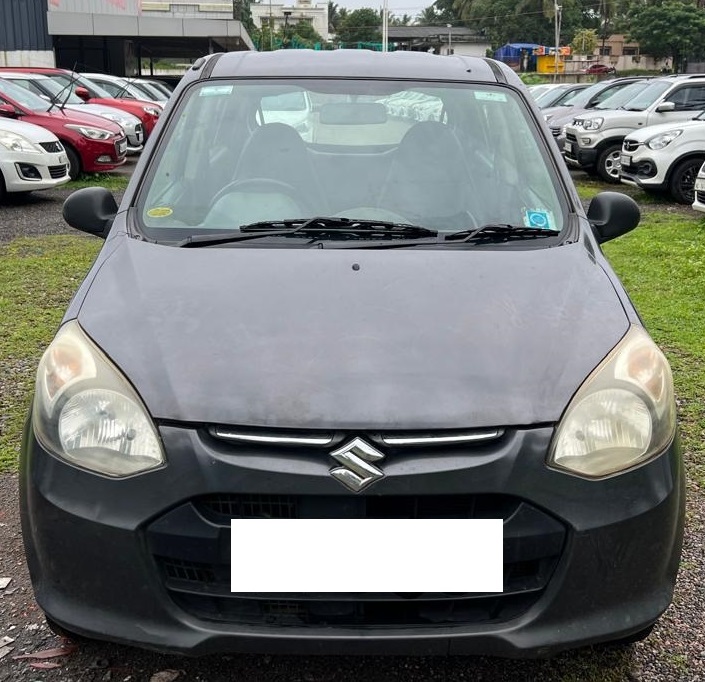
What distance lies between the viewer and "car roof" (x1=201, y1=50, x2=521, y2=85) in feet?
11.5

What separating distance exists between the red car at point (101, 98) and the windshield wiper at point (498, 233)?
47.3 ft

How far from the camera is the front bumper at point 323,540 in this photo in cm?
200

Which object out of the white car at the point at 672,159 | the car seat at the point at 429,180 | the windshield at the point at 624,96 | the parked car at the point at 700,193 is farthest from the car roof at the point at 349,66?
the windshield at the point at 624,96

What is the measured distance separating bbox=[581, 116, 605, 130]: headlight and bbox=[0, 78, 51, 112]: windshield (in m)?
8.51

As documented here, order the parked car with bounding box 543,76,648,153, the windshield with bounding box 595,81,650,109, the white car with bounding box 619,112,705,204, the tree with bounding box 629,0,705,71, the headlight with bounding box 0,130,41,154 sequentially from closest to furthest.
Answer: the headlight with bounding box 0,130,41,154
the white car with bounding box 619,112,705,204
the windshield with bounding box 595,81,650,109
the parked car with bounding box 543,76,648,153
the tree with bounding box 629,0,705,71

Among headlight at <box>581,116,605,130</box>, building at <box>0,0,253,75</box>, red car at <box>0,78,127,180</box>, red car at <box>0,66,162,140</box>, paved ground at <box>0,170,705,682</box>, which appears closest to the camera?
paved ground at <box>0,170,705,682</box>

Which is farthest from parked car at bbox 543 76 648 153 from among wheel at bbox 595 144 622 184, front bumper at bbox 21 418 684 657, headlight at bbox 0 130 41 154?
front bumper at bbox 21 418 684 657

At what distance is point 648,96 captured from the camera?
48.0 ft

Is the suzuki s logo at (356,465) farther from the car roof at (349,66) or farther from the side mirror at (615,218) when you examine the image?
the car roof at (349,66)

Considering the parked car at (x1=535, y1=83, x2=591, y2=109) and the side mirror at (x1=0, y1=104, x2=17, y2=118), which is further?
the parked car at (x1=535, y1=83, x2=591, y2=109)

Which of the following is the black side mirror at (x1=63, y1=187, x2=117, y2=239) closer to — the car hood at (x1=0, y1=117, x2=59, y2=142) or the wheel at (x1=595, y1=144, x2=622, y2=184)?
the car hood at (x1=0, y1=117, x2=59, y2=142)

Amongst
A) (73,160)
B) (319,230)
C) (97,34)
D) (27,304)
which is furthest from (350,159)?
(97,34)

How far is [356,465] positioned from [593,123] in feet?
44.3

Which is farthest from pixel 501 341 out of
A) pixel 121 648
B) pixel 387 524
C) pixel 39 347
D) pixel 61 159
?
pixel 61 159
